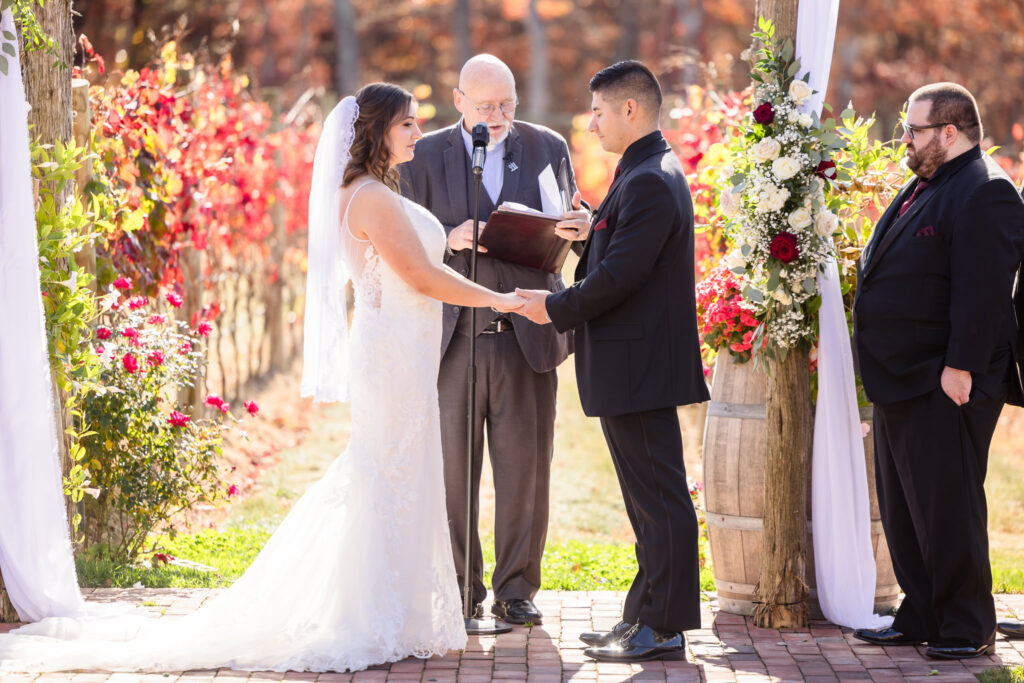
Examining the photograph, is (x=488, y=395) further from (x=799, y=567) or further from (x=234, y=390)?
(x=234, y=390)

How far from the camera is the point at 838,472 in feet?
16.0

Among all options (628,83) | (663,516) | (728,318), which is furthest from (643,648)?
(628,83)

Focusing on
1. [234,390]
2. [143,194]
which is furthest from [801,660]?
[234,390]

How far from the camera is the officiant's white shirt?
5.11 m

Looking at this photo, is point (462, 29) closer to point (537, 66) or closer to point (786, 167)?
point (537, 66)

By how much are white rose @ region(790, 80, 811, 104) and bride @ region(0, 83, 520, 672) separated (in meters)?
1.32

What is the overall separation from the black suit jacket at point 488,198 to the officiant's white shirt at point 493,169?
3 cm

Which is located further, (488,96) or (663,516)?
(488,96)

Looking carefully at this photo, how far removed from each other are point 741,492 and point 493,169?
1.67 metres

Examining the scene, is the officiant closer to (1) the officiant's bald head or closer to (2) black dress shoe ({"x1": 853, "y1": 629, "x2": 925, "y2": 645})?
(1) the officiant's bald head

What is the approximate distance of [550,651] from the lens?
454cm

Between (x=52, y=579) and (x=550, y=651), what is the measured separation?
6.28 ft

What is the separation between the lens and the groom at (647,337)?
432 centimetres

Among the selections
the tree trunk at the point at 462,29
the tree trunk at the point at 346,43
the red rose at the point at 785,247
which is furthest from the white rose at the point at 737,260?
the tree trunk at the point at 462,29
